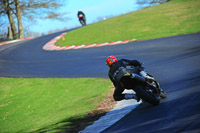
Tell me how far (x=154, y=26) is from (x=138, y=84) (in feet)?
61.0

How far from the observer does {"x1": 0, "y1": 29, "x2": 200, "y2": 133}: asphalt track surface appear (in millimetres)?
5926

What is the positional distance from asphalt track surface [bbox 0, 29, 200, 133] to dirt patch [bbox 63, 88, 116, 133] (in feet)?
3.77

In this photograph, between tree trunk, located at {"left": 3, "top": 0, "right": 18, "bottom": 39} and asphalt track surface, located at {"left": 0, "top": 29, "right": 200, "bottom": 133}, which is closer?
asphalt track surface, located at {"left": 0, "top": 29, "right": 200, "bottom": 133}

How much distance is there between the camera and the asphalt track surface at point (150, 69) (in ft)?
19.4

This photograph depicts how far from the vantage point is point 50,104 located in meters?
11.4

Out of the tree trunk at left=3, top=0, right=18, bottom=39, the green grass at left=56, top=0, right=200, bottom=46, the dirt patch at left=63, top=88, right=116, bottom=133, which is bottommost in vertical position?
the dirt patch at left=63, top=88, right=116, bottom=133

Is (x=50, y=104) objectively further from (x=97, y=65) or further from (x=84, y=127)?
(x=97, y=65)

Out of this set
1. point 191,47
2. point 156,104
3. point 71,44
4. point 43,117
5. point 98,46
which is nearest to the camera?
point 156,104

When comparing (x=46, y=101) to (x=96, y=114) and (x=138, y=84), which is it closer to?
(x=96, y=114)

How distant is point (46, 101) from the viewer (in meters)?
12.0

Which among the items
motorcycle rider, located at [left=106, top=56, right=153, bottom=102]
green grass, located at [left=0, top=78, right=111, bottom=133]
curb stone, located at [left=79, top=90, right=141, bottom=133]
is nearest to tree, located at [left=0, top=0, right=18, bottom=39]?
green grass, located at [left=0, top=78, right=111, bottom=133]

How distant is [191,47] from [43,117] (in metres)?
8.38

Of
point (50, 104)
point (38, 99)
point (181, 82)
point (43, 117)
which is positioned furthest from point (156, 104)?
point (38, 99)

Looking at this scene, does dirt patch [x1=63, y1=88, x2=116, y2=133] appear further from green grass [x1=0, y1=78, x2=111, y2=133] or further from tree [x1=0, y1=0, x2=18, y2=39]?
tree [x1=0, y1=0, x2=18, y2=39]
